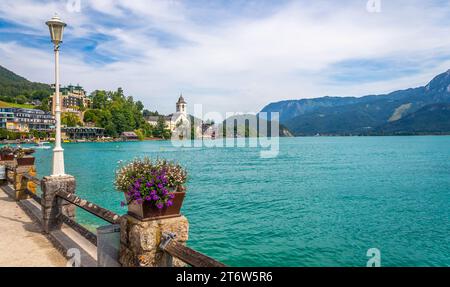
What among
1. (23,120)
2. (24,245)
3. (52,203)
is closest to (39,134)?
(23,120)

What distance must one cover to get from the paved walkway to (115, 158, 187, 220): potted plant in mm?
3509

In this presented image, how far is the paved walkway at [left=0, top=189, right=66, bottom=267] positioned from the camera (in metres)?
7.78

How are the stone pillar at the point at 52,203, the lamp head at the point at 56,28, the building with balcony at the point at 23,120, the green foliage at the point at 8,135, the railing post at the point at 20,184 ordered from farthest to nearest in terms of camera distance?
1. the building with balcony at the point at 23,120
2. the green foliage at the point at 8,135
3. the railing post at the point at 20,184
4. the lamp head at the point at 56,28
5. the stone pillar at the point at 52,203

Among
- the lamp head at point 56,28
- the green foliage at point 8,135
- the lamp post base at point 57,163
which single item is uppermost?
the lamp head at point 56,28

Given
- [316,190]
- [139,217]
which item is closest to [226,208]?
[316,190]

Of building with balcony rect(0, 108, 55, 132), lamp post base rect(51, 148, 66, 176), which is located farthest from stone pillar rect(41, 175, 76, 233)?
building with balcony rect(0, 108, 55, 132)

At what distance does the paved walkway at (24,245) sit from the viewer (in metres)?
7.78

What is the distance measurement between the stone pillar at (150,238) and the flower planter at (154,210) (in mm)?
62

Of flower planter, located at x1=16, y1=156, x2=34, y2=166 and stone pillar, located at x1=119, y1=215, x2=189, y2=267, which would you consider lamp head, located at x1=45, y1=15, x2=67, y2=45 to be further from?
stone pillar, located at x1=119, y1=215, x2=189, y2=267

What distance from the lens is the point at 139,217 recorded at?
5355 millimetres

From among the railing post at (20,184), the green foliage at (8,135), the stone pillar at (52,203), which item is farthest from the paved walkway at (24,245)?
the green foliage at (8,135)

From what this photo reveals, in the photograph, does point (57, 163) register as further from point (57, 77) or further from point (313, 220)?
point (313, 220)

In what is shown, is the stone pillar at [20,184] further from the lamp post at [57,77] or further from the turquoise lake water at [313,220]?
the turquoise lake water at [313,220]

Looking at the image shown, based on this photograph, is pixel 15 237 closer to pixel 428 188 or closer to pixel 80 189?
pixel 80 189
